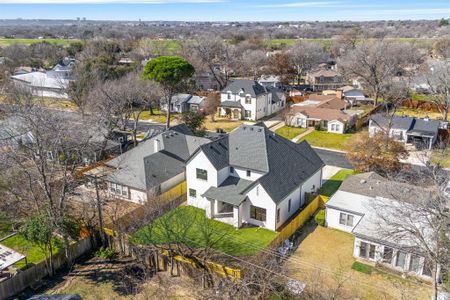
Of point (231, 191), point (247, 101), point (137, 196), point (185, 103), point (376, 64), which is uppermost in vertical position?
point (376, 64)

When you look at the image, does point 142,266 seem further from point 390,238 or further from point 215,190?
point 390,238

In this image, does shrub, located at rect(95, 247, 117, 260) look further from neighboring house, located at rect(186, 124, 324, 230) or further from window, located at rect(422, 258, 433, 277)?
window, located at rect(422, 258, 433, 277)

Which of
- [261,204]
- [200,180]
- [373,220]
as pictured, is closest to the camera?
[373,220]

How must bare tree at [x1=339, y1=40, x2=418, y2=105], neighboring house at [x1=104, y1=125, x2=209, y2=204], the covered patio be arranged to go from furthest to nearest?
bare tree at [x1=339, y1=40, x2=418, y2=105] < neighboring house at [x1=104, y1=125, x2=209, y2=204] < the covered patio

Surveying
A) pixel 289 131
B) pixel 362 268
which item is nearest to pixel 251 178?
pixel 362 268

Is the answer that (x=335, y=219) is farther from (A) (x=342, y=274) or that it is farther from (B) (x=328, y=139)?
(B) (x=328, y=139)

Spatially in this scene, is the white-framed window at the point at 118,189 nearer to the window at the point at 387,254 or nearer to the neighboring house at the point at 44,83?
the window at the point at 387,254

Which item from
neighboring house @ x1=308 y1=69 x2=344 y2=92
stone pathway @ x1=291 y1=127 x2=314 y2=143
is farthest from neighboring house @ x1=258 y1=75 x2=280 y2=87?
stone pathway @ x1=291 y1=127 x2=314 y2=143
